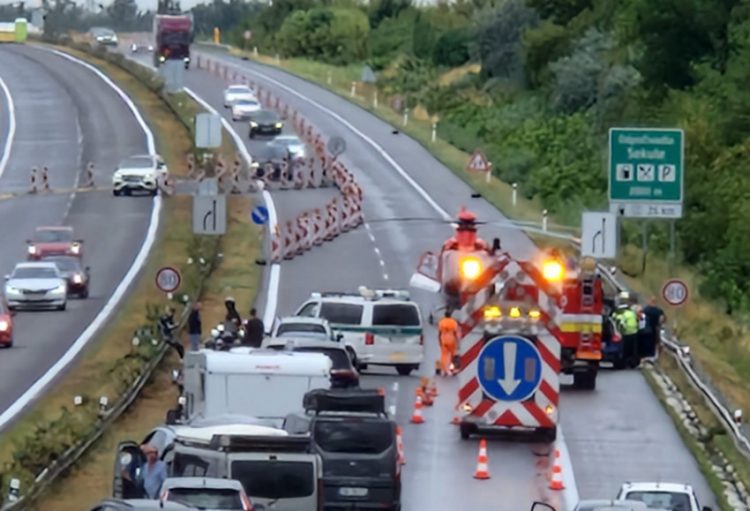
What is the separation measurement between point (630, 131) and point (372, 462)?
669 inches

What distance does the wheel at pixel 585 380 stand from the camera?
40094 mm

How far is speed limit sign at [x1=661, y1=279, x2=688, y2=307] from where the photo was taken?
1736 inches

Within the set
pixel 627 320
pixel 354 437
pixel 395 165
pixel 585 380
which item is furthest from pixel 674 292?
pixel 395 165

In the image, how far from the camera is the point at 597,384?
4131 centimetres

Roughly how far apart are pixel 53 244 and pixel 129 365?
1847cm

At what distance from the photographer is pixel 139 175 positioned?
245 ft

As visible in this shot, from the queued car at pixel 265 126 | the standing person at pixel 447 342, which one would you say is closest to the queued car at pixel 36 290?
the standing person at pixel 447 342

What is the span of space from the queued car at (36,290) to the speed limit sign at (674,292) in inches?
593

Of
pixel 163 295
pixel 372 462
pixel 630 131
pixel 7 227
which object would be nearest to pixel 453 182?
pixel 7 227

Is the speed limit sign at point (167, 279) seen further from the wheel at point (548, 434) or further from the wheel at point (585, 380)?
the wheel at point (548, 434)

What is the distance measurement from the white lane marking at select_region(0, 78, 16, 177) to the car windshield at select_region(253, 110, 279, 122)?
10.3m

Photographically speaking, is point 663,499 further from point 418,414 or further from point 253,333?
point 253,333

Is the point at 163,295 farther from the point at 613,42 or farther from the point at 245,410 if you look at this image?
the point at 613,42

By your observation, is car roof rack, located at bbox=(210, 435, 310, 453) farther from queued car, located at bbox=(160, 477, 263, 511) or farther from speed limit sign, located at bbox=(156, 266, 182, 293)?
speed limit sign, located at bbox=(156, 266, 182, 293)
